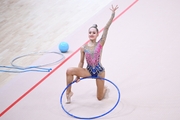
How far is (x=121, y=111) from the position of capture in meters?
3.59

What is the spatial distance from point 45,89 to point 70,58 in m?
0.98

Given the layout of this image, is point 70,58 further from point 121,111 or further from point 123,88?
point 121,111

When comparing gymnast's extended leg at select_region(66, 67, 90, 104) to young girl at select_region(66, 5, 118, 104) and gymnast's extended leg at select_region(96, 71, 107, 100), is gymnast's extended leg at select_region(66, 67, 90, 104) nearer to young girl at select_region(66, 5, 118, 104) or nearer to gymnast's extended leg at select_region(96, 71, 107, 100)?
young girl at select_region(66, 5, 118, 104)

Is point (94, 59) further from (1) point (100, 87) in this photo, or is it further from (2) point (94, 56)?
(1) point (100, 87)

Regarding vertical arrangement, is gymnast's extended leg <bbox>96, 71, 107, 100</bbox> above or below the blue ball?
below

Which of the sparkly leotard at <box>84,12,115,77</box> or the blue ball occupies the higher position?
the blue ball

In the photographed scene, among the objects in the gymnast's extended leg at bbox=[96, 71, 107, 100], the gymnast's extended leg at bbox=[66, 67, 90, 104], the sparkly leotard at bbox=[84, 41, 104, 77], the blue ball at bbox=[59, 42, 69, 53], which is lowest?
the gymnast's extended leg at bbox=[96, 71, 107, 100]

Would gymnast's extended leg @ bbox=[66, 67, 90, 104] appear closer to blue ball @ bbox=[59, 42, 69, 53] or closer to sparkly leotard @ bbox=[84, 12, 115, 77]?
sparkly leotard @ bbox=[84, 12, 115, 77]

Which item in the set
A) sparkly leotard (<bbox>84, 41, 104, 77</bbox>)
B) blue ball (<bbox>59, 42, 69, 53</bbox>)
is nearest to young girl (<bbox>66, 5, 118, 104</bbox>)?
sparkly leotard (<bbox>84, 41, 104, 77</bbox>)

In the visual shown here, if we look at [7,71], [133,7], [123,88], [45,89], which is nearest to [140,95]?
[123,88]

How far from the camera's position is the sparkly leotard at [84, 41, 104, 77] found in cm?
360

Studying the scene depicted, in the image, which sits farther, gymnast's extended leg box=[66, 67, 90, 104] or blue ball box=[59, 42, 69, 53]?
blue ball box=[59, 42, 69, 53]

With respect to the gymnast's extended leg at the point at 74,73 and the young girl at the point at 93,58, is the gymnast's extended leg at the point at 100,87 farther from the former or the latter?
the gymnast's extended leg at the point at 74,73

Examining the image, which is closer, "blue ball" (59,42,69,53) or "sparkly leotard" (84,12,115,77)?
"sparkly leotard" (84,12,115,77)
